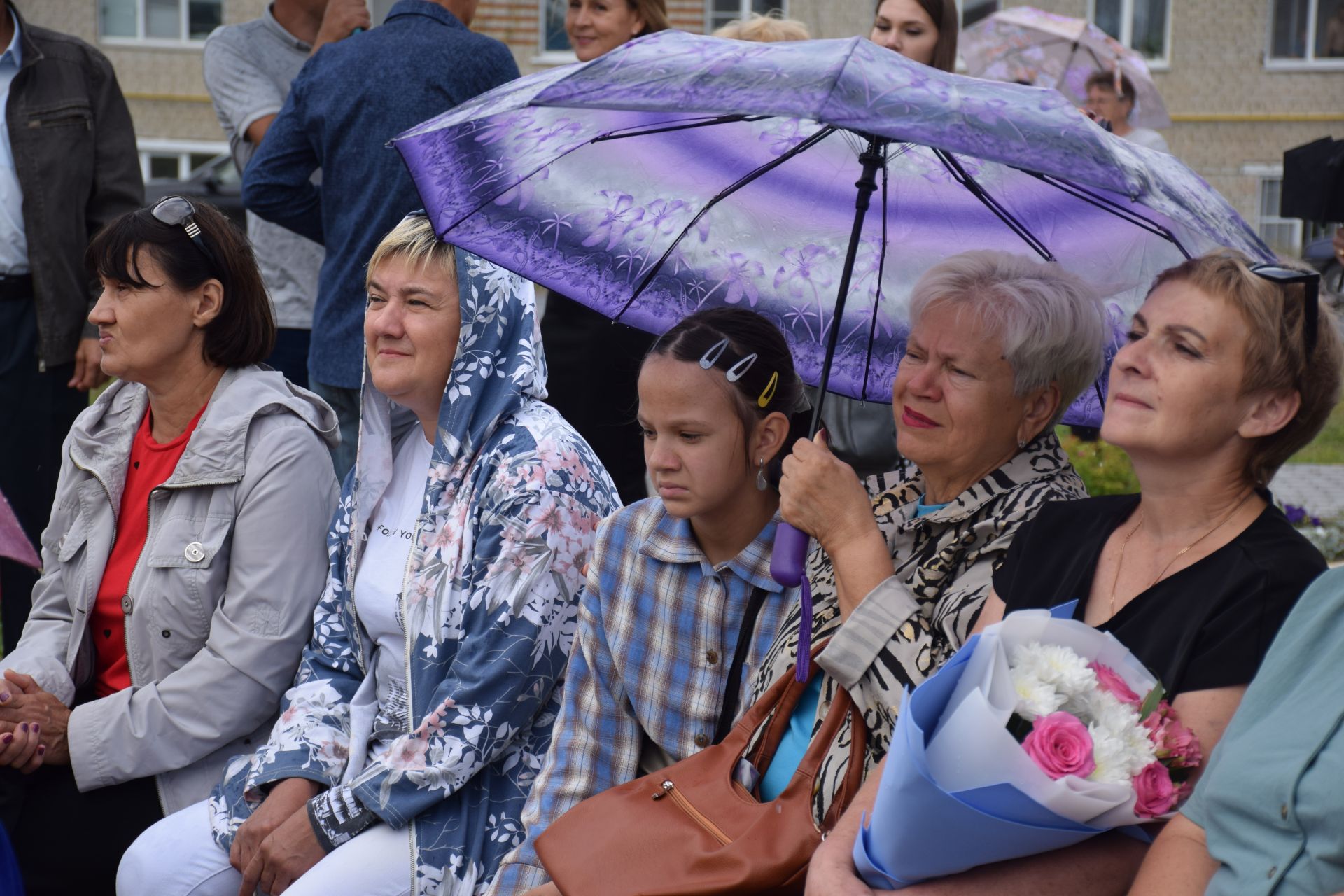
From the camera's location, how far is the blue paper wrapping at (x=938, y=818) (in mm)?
1956

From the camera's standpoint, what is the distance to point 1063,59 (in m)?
7.68

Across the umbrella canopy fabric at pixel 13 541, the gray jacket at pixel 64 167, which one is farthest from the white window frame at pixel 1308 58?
the umbrella canopy fabric at pixel 13 541

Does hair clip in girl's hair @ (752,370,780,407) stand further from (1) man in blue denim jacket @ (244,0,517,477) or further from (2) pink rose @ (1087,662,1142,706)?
(1) man in blue denim jacket @ (244,0,517,477)

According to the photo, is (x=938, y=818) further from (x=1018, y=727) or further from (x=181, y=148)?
(x=181, y=148)

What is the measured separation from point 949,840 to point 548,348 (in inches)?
129

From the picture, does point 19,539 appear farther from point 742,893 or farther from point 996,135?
point 996,135

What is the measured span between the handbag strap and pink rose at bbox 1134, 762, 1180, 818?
0.98 metres

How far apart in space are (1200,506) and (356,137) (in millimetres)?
3066

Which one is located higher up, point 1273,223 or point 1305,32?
point 1305,32

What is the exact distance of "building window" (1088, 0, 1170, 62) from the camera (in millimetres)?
21625

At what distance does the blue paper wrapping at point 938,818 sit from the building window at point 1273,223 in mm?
21349

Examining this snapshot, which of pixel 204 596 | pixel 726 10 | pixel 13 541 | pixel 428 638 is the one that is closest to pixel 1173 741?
pixel 428 638

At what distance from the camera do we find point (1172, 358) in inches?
94.8

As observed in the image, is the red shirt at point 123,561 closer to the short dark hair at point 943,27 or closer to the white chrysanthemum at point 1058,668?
the white chrysanthemum at point 1058,668
